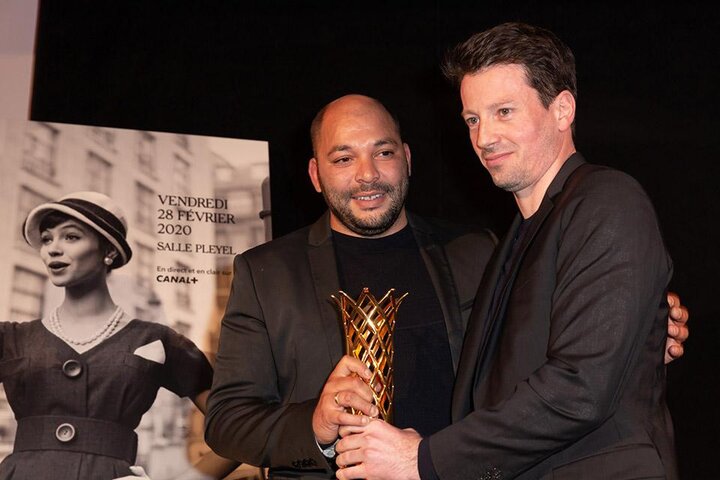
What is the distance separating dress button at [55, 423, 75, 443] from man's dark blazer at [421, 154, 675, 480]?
6.14 ft

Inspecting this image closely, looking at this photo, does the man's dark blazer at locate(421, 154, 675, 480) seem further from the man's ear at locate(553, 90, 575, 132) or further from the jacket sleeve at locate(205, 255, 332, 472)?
the jacket sleeve at locate(205, 255, 332, 472)

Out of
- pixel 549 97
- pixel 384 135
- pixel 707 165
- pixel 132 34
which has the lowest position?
pixel 549 97

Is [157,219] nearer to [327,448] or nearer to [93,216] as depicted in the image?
[93,216]

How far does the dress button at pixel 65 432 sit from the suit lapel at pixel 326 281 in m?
1.19

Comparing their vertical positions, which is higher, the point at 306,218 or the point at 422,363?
the point at 306,218

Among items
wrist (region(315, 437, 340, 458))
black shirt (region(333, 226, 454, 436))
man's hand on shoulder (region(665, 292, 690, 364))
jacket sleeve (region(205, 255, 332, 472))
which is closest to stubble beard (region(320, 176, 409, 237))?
black shirt (region(333, 226, 454, 436))

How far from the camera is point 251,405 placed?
266cm

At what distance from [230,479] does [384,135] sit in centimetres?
152

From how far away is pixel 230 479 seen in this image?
3.68 meters

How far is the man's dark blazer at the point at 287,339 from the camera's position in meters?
2.56

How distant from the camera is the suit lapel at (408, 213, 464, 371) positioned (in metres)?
2.77

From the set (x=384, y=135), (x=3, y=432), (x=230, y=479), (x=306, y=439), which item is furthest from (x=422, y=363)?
(x=3, y=432)

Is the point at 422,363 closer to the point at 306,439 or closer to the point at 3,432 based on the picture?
the point at 306,439

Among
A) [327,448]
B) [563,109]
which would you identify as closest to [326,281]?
[327,448]
